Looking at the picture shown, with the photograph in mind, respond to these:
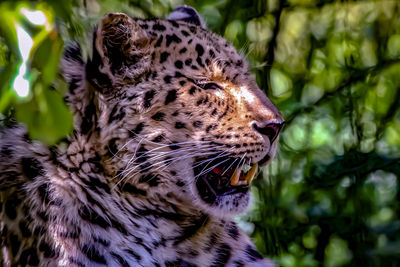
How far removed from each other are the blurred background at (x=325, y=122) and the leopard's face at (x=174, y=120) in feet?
5.39

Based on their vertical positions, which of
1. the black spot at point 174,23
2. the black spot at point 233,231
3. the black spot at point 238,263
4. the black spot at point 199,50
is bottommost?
the black spot at point 238,263

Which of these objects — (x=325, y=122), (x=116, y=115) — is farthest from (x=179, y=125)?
(x=325, y=122)

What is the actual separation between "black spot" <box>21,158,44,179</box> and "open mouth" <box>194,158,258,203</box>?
2.16 ft

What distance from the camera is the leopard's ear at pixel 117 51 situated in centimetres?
278

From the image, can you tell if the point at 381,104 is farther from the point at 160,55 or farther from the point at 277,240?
the point at 160,55

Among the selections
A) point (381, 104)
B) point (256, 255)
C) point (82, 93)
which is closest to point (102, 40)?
point (82, 93)

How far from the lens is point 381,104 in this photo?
4852mm

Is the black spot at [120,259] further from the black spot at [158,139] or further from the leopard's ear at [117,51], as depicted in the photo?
the leopard's ear at [117,51]

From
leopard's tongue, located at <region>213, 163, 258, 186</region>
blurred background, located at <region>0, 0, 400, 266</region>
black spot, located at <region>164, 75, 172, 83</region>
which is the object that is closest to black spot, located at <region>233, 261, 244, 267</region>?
leopard's tongue, located at <region>213, 163, 258, 186</region>

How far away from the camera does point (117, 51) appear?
2883 mm

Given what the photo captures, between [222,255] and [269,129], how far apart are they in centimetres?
60

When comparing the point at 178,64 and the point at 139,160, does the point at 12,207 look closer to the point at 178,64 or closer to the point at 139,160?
the point at 139,160

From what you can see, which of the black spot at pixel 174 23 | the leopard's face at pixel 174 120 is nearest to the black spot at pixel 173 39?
the leopard's face at pixel 174 120

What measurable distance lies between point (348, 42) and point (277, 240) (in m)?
1.52
